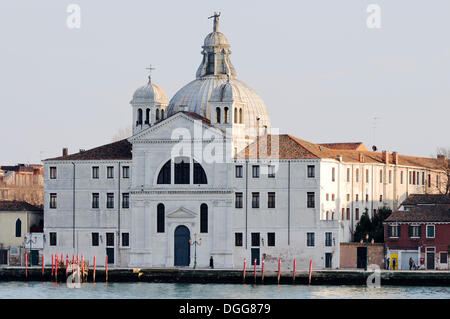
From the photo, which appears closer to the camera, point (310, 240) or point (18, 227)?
point (310, 240)

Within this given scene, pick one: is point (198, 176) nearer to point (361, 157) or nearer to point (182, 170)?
point (182, 170)

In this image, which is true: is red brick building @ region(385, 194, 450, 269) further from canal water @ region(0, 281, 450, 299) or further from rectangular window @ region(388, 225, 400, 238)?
canal water @ region(0, 281, 450, 299)

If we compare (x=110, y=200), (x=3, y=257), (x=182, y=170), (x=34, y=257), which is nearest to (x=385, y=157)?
(x=182, y=170)

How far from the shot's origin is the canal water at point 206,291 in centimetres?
5953

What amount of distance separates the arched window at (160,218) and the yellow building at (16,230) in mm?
6181

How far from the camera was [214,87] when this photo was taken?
7556cm

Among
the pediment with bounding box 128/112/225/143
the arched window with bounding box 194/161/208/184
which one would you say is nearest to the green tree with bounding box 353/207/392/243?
the arched window with bounding box 194/161/208/184

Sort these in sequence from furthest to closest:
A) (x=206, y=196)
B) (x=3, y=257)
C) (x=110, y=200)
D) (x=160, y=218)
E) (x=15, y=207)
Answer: (x=15, y=207)
(x=3, y=257)
(x=110, y=200)
(x=160, y=218)
(x=206, y=196)

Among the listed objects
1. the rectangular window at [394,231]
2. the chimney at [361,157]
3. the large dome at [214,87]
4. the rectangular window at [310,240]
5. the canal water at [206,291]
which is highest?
the large dome at [214,87]

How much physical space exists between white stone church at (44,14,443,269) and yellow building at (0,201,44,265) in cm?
169

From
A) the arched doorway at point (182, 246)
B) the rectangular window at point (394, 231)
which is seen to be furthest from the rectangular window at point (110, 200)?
the rectangular window at point (394, 231)

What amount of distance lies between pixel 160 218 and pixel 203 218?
2099 mm

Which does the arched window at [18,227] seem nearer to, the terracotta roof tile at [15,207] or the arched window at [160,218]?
the terracotta roof tile at [15,207]

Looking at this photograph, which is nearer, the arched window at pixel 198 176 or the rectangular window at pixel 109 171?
the arched window at pixel 198 176
